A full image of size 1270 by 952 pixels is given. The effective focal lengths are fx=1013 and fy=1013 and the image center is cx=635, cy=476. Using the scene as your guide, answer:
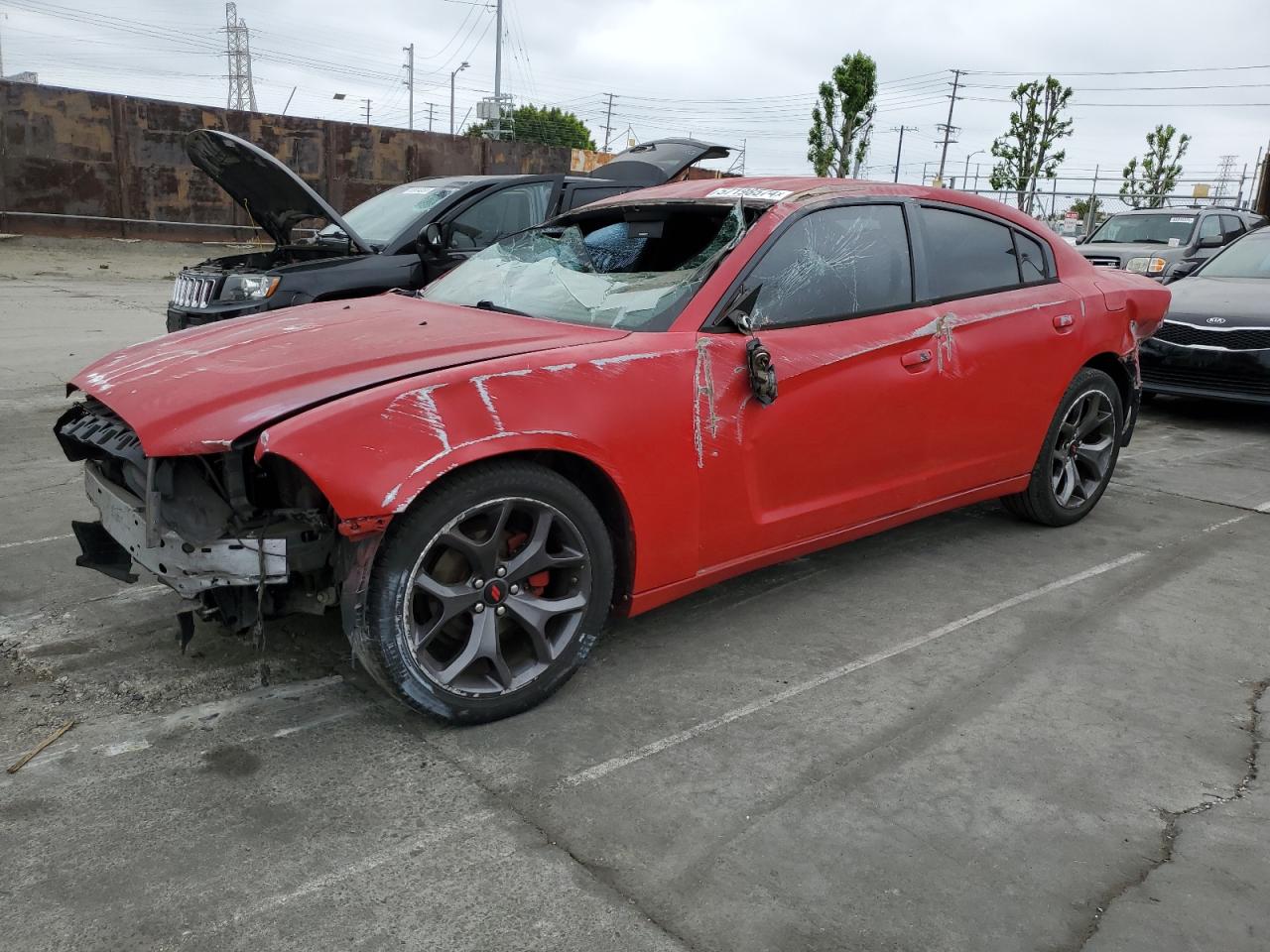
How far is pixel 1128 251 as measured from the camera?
1327 centimetres

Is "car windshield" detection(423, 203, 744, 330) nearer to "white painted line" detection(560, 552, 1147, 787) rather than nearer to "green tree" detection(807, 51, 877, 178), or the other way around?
"white painted line" detection(560, 552, 1147, 787)

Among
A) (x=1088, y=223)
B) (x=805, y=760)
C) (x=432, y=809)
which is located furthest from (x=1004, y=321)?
(x=1088, y=223)

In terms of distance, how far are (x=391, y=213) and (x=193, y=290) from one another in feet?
5.53

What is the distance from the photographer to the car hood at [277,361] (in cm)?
272

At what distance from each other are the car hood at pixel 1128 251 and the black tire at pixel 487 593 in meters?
12.0

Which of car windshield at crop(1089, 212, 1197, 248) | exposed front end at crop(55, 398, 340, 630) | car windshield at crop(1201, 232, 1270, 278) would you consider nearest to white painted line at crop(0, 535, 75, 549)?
exposed front end at crop(55, 398, 340, 630)

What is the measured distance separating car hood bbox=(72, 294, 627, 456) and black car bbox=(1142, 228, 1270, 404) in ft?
20.0

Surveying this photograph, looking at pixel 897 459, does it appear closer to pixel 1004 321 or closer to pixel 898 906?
pixel 1004 321

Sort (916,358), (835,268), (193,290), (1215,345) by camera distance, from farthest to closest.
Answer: (1215,345) → (193,290) → (916,358) → (835,268)

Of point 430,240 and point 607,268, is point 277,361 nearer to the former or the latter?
point 607,268

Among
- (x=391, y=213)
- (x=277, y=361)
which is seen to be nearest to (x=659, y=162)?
(x=391, y=213)

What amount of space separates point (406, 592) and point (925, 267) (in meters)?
2.55

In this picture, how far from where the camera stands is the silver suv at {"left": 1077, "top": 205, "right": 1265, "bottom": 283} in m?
12.9

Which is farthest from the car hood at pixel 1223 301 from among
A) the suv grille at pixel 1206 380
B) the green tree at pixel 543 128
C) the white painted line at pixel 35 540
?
the green tree at pixel 543 128
